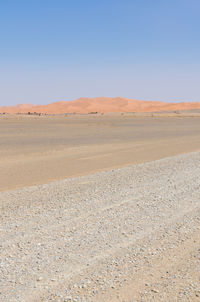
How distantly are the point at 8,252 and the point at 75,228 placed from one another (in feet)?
5.00

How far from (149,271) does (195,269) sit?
2.28 ft

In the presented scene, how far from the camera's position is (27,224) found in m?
7.18

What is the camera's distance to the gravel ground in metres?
4.64

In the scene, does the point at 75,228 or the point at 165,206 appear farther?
the point at 165,206

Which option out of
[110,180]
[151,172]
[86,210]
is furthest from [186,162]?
[86,210]

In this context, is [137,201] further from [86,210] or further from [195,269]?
[195,269]

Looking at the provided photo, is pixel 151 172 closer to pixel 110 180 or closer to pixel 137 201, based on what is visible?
pixel 110 180

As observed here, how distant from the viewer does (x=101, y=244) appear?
19.9 feet

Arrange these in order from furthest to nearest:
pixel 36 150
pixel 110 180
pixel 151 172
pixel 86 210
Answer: pixel 36 150 < pixel 151 172 < pixel 110 180 < pixel 86 210

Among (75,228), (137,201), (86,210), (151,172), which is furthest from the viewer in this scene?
(151,172)

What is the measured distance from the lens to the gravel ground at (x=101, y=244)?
15.2 ft

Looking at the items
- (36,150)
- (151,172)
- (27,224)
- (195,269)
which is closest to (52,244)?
(27,224)

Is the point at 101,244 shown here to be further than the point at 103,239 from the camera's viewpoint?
No

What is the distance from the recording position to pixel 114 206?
8.45 meters
